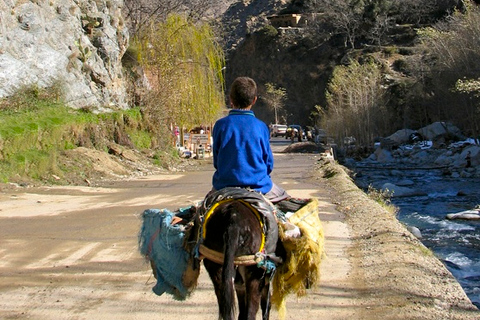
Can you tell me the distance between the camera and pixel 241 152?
5113mm

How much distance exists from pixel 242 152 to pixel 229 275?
1.06 meters

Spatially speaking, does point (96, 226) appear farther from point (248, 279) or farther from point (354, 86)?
point (354, 86)

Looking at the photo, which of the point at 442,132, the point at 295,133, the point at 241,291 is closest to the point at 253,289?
the point at 241,291

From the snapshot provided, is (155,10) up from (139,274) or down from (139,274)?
up

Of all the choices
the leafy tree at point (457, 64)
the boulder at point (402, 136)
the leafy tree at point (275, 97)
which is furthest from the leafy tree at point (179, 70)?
the leafy tree at point (275, 97)

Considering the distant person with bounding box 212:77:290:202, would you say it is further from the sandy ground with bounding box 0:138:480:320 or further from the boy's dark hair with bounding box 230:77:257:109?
the sandy ground with bounding box 0:138:480:320

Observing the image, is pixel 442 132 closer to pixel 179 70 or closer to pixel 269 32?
pixel 179 70

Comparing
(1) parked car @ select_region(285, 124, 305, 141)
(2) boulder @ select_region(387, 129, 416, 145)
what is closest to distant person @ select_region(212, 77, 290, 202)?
(2) boulder @ select_region(387, 129, 416, 145)

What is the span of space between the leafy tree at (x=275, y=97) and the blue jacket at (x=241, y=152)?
9930 cm

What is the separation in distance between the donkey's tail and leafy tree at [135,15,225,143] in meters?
29.3

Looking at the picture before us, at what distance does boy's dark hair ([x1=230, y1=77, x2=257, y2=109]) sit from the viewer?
5.40m

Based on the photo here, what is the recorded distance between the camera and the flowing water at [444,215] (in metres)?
12.7

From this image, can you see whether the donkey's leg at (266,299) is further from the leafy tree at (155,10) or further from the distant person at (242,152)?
the leafy tree at (155,10)

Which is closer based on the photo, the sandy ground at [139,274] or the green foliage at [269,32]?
the sandy ground at [139,274]
